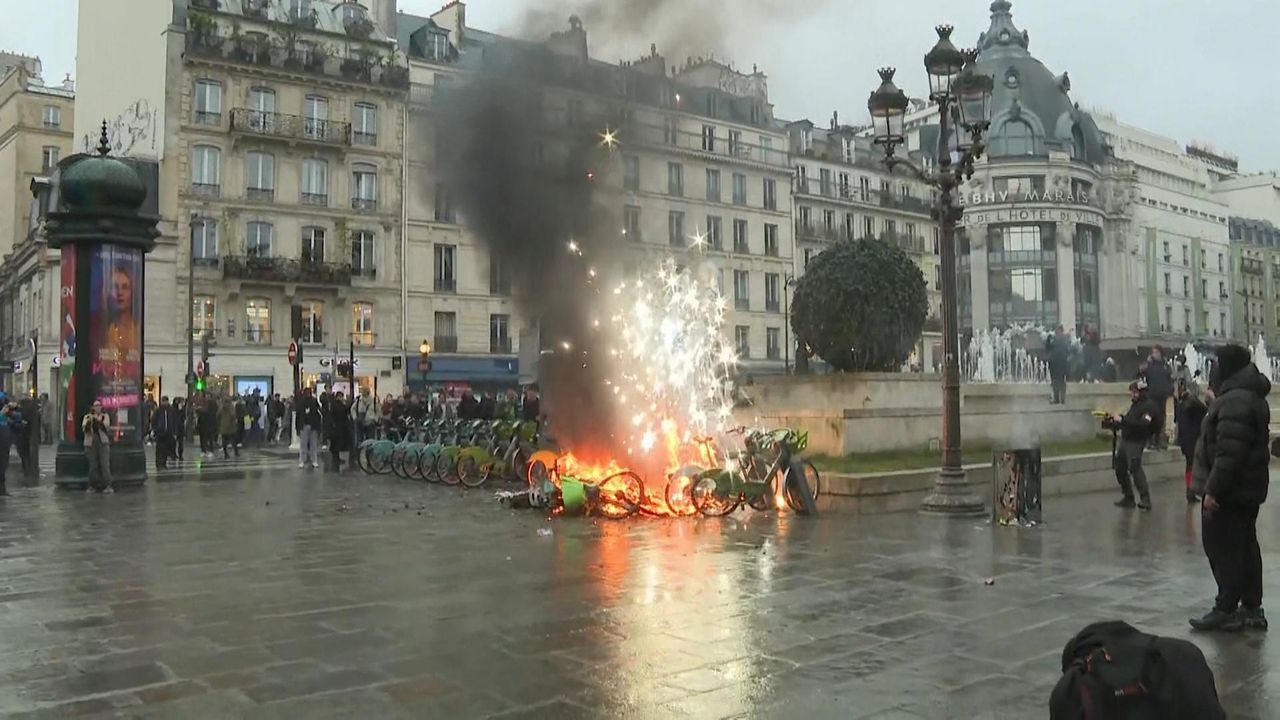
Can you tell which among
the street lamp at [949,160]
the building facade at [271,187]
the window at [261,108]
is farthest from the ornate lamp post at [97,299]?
the window at [261,108]

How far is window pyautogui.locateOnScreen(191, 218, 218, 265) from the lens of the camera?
38.7 metres

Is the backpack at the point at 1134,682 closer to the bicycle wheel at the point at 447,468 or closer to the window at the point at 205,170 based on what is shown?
the bicycle wheel at the point at 447,468

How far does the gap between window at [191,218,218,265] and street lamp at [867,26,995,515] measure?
1283 inches

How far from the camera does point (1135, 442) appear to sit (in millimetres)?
11930

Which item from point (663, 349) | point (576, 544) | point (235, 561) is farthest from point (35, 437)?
point (576, 544)

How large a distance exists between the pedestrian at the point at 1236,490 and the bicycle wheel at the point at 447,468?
1252 cm

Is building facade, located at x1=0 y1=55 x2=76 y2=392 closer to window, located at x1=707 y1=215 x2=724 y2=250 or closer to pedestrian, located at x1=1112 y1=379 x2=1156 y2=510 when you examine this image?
window, located at x1=707 y1=215 x2=724 y2=250

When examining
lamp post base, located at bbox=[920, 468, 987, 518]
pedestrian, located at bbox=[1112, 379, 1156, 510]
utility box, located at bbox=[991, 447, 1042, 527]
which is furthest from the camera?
pedestrian, located at bbox=[1112, 379, 1156, 510]

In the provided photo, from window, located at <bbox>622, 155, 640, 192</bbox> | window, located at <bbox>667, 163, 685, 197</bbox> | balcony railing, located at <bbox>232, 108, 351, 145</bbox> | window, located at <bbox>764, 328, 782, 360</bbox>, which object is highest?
balcony railing, located at <bbox>232, 108, 351, 145</bbox>

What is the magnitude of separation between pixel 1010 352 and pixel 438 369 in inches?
1233

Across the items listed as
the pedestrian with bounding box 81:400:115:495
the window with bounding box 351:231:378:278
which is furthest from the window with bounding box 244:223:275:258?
the pedestrian with bounding box 81:400:115:495

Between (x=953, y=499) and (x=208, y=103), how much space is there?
119ft

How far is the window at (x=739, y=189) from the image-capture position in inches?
1949

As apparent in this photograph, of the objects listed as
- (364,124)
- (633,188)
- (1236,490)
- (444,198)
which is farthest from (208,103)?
(1236,490)
